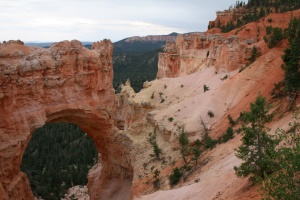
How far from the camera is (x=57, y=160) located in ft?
162

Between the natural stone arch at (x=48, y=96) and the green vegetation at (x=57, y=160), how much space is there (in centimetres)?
1689

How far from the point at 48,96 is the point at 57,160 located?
1212 inches

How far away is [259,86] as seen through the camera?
22938 mm

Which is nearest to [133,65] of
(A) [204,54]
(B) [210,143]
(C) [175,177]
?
(A) [204,54]

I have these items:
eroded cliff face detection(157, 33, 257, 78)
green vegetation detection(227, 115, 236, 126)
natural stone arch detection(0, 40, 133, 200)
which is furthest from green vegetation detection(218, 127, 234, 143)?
eroded cliff face detection(157, 33, 257, 78)

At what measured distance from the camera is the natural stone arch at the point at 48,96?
18.8 meters

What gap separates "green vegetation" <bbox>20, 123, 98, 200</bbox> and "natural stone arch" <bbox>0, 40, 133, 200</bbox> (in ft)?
55.4

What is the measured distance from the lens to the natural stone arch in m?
18.8

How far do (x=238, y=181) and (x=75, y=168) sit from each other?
38468 mm

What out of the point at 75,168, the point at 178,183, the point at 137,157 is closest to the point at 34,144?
the point at 75,168

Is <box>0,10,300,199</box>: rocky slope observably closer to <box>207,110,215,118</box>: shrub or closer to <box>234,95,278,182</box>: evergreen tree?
<box>207,110,215,118</box>: shrub

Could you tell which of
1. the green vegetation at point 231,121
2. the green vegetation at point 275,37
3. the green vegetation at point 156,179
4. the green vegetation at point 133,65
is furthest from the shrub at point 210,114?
the green vegetation at point 133,65

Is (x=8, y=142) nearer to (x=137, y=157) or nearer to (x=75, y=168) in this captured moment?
(x=137, y=157)

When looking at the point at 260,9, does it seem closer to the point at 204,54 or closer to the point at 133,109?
the point at 204,54
